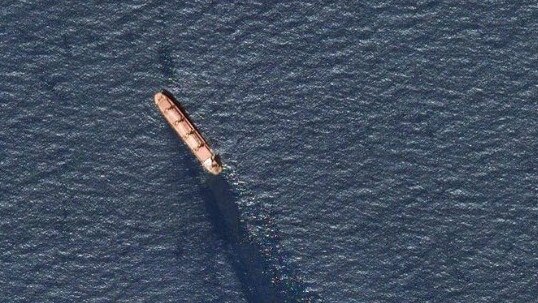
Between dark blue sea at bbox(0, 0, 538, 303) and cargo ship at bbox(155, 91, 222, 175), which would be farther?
dark blue sea at bbox(0, 0, 538, 303)

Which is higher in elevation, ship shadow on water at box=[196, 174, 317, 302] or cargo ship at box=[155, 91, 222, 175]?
cargo ship at box=[155, 91, 222, 175]

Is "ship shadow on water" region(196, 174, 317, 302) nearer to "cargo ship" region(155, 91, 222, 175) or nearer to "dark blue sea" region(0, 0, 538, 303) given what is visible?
"dark blue sea" region(0, 0, 538, 303)

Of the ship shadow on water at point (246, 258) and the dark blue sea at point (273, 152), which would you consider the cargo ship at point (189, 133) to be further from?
the ship shadow on water at point (246, 258)

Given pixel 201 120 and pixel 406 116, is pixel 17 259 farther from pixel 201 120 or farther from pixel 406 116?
pixel 406 116

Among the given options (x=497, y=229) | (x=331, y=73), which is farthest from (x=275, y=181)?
(x=497, y=229)

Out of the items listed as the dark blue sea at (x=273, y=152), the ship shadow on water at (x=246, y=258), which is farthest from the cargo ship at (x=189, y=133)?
the ship shadow on water at (x=246, y=258)

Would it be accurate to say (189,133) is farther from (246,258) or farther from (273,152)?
(246,258)

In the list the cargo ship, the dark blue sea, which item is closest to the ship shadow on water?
the dark blue sea

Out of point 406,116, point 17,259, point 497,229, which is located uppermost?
point 17,259
